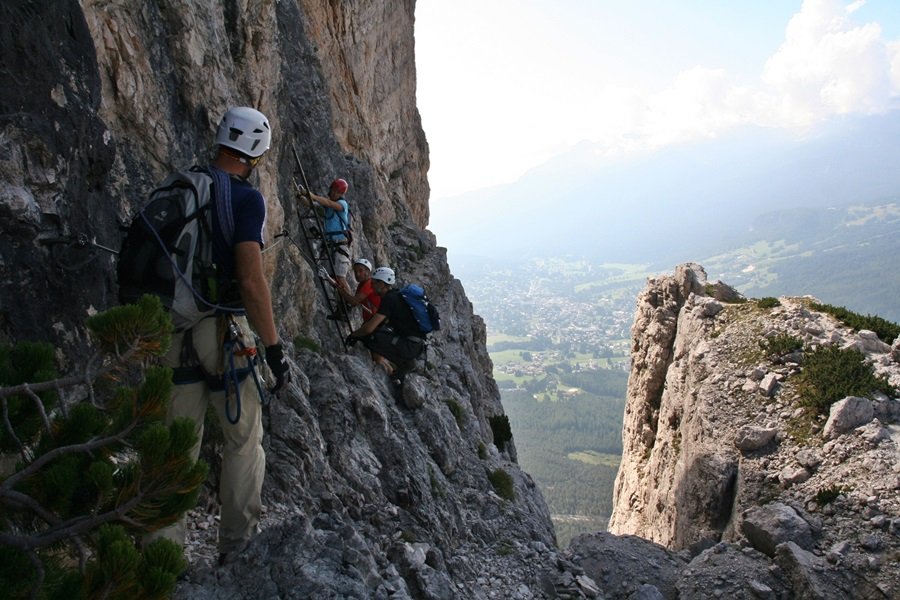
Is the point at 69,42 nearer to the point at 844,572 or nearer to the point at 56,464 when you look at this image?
the point at 56,464

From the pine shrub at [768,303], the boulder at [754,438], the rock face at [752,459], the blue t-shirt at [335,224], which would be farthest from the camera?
the pine shrub at [768,303]

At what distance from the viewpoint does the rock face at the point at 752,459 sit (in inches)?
523

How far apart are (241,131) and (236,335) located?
1.95 meters

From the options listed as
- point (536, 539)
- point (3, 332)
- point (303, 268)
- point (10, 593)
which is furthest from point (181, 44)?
point (536, 539)

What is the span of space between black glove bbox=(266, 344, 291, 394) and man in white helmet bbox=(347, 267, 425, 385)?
7613 mm

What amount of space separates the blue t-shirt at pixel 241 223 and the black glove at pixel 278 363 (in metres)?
0.85

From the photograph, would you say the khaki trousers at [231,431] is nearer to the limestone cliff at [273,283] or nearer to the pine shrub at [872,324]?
the limestone cliff at [273,283]

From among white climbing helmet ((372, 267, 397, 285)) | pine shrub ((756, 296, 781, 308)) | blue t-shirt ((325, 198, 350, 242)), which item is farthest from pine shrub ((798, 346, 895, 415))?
blue t-shirt ((325, 198, 350, 242))

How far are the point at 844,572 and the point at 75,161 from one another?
15.9m

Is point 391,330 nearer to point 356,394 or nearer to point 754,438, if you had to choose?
point 356,394

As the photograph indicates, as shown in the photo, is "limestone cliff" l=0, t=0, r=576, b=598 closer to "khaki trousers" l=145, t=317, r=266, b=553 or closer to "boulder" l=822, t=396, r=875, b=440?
"khaki trousers" l=145, t=317, r=266, b=553

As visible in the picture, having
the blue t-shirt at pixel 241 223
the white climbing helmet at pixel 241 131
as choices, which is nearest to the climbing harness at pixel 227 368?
the blue t-shirt at pixel 241 223

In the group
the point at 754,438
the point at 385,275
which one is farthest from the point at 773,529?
the point at 385,275

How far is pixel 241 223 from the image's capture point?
5477mm
